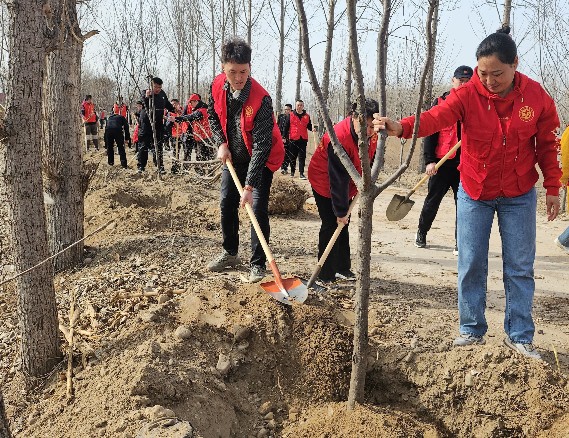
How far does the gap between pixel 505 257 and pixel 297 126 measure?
32.8 ft

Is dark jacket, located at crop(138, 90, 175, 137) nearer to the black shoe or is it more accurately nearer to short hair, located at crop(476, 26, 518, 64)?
the black shoe

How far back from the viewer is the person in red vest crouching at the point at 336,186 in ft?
11.8

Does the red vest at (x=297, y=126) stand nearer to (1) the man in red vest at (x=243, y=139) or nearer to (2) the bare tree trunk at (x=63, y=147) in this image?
(2) the bare tree trunk at (x=63, y=147)

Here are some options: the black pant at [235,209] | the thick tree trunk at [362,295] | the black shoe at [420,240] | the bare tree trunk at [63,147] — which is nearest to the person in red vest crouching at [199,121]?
the black shoe at [420,240]

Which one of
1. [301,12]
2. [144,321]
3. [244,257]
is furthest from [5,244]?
[301,12]

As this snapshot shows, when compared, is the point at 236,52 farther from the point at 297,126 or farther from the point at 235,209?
the point at 297,126

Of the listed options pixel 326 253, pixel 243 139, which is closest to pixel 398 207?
pixel 326 253

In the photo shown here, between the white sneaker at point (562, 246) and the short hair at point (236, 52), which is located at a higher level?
the short hair at point (236, 52)

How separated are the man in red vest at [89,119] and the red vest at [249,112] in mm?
12516

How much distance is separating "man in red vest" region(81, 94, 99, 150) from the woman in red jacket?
14.4 meters

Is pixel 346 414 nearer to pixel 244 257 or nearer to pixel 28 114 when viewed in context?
pixel 28 114

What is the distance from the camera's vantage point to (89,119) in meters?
16.0

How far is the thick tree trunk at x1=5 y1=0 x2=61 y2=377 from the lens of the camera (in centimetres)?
239

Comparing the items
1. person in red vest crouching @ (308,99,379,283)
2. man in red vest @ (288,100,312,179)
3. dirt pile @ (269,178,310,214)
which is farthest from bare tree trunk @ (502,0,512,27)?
person in red vest crouching @ (308,99,379,283)
